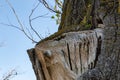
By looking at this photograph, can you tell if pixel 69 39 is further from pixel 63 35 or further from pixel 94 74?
pixel 94 74

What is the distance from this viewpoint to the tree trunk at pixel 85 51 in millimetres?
1889

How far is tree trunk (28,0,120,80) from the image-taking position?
1.89 m

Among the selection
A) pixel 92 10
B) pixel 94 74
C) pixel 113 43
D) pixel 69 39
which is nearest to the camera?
pixel 94 74

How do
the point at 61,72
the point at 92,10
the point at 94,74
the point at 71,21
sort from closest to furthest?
the point at 94,74 → the point at 61,72 → the point at 92,10 → the point at 71,21

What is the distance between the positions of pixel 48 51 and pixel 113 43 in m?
0.48

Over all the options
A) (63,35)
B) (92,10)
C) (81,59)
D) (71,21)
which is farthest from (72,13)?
(81,59)

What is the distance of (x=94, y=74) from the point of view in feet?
5.99

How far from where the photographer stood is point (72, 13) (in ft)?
9.93

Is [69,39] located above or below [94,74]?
above

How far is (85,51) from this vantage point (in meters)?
2.23

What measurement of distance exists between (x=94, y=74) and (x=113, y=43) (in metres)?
0.27

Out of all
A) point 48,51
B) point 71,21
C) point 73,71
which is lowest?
point 73,71

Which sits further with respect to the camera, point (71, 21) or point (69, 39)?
point (71, 21)

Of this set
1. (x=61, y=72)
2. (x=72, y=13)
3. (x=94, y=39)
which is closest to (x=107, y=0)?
(x=94, y=39)
